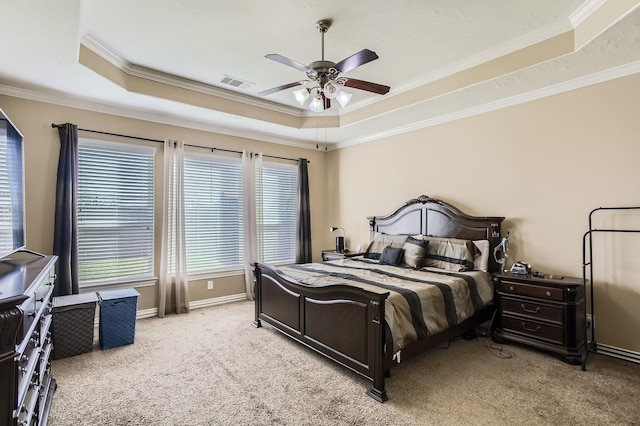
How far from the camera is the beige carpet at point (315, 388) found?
2.15m

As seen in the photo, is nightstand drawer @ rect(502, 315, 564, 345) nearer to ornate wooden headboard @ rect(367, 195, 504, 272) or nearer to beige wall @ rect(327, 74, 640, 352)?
beige wall @ rect(327, 74, 640, 352)

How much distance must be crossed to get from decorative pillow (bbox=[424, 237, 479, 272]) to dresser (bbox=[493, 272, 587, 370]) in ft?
1.33

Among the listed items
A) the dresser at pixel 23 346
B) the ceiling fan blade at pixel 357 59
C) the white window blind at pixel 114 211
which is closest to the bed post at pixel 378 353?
the ceiling fan blade at pixel 357 59

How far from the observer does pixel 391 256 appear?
13.6ft

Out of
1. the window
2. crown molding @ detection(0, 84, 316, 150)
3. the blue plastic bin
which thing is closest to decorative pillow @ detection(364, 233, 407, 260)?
crown molding @ detection(0, 84, 316, 150)

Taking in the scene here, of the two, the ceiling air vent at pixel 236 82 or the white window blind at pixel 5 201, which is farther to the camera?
the ceiling air vent at pixel 236 82

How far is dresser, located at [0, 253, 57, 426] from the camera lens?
4.21 ft

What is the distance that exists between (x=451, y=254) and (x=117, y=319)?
378cm

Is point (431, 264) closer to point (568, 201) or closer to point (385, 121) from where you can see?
point (568, 201)

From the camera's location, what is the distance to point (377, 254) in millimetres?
4535

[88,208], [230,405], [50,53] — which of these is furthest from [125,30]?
[230,405]

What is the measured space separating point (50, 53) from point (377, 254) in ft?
13.4

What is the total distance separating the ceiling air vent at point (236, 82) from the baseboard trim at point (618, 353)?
4686 mm

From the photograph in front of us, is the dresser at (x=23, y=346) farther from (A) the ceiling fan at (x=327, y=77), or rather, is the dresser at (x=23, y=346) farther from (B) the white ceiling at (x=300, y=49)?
(A) the ceiling fan at (x=327, y=77)
